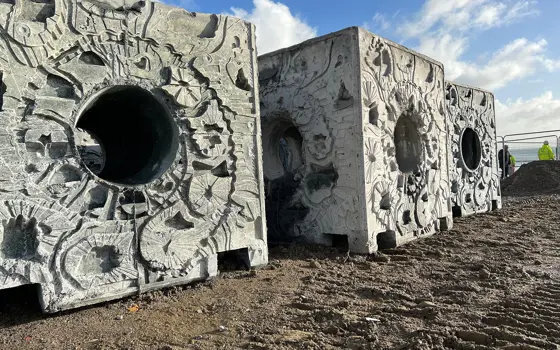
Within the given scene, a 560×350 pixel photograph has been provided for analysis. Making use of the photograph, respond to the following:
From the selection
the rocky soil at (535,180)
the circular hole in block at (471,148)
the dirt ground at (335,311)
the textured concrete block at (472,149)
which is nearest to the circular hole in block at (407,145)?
the dirt ground at (335,311)

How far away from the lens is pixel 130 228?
164 inches

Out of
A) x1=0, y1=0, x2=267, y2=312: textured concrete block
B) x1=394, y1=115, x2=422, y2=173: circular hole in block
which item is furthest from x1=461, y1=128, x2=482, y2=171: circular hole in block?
x1=0, y1=0, x2=267, y2=312: textured concrete block

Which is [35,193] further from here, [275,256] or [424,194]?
[424,194]

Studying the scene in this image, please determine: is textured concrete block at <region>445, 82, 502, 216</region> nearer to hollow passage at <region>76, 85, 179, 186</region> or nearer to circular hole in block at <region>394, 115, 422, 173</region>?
circular hole in block at <region>394, 115, 422, 173</region>

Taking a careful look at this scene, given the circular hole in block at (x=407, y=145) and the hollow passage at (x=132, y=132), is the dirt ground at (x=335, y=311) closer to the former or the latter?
the hollow passage at (x=132, y=132)

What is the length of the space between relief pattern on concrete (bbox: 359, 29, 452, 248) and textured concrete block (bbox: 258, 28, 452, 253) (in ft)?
0.05

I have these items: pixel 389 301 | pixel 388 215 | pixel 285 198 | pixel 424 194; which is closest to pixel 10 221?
pixel 389 301

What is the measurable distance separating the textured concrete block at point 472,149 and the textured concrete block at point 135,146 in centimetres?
586

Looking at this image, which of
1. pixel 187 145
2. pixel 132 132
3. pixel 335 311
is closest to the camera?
pixel 335 311

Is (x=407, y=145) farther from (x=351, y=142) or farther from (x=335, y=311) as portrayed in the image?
(x=335, y=311)

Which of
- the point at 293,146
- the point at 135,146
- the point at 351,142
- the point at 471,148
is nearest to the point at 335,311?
the point at 351,142

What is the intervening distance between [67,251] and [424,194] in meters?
5.33

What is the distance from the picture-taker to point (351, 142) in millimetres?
6102

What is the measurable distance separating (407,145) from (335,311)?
427cm
